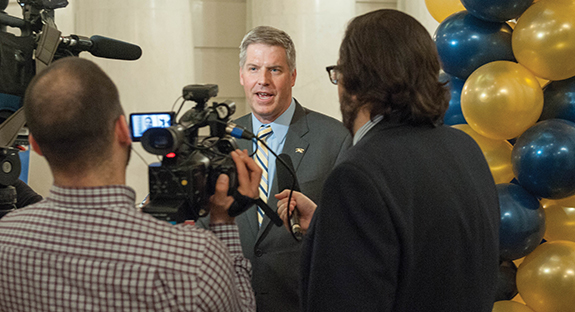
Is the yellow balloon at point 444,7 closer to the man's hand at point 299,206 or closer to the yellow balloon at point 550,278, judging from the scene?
the yellow balloon at point 550,278

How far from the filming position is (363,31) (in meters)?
1.01

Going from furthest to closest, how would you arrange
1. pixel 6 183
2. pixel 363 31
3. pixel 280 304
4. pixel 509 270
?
pixel 509 270 → pixel 280 304 → pixel 6 183 → pixel 363 31

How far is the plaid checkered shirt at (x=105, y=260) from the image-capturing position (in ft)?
2.84

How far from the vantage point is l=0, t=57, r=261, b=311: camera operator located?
0.87 m

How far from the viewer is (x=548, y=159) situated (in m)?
1.72

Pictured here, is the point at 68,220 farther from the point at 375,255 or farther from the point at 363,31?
the point at 363,31

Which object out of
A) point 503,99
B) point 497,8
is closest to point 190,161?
point 503,99

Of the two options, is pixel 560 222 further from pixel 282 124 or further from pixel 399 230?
pixel 399 230

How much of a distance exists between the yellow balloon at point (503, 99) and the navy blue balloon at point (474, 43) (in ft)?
0.27

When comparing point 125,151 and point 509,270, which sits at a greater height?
point 125,151

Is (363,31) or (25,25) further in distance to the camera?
(25,25)

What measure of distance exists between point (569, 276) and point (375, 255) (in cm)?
122

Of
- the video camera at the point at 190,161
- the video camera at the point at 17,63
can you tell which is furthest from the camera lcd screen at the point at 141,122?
the video camera at the point at 17,63

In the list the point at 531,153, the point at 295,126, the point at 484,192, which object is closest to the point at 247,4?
the point at 295,126
